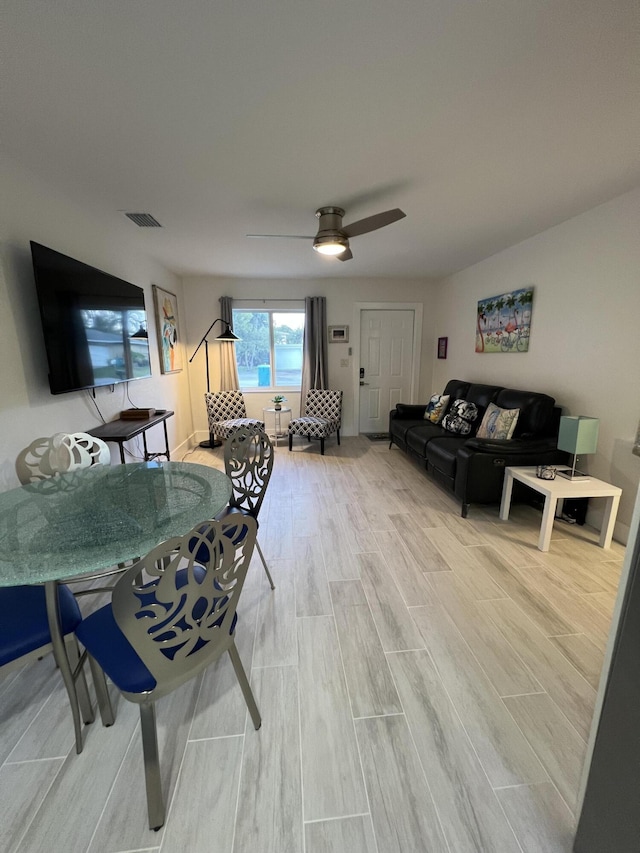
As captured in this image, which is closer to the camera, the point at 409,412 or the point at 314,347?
the point at 409,412

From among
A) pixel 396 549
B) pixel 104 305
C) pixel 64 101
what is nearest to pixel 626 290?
pixel 396 549

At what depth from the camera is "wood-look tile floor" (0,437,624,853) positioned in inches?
40.7

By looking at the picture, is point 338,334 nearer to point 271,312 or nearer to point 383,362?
point 383,362

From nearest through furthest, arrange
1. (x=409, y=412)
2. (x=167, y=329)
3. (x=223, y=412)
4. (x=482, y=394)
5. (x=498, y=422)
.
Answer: (x=498, y=422) → (x=482, y=394) → (x=167, y=329) → (x=409, y=412) → (x=223, y=412)

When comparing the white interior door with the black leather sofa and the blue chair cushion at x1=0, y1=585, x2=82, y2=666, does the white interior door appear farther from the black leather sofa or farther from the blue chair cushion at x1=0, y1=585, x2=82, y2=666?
the blue chair cushion at x1=0, y1=585, x2=82, y2=666

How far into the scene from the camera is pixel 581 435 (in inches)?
95.8

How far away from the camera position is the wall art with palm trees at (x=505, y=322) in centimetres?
342

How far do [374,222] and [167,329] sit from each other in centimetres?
299

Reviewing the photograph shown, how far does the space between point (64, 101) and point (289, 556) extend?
103 inches

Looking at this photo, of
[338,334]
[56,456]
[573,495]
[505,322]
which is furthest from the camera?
[338,334]

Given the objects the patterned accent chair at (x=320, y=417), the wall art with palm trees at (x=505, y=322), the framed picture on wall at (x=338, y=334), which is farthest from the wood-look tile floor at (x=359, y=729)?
the framed picture on wall at (x=338, y=334)

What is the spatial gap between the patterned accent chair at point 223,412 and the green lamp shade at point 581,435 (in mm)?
3431

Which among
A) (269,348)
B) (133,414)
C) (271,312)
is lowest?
(133,414)

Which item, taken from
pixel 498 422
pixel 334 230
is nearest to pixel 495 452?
pixel 498 422
